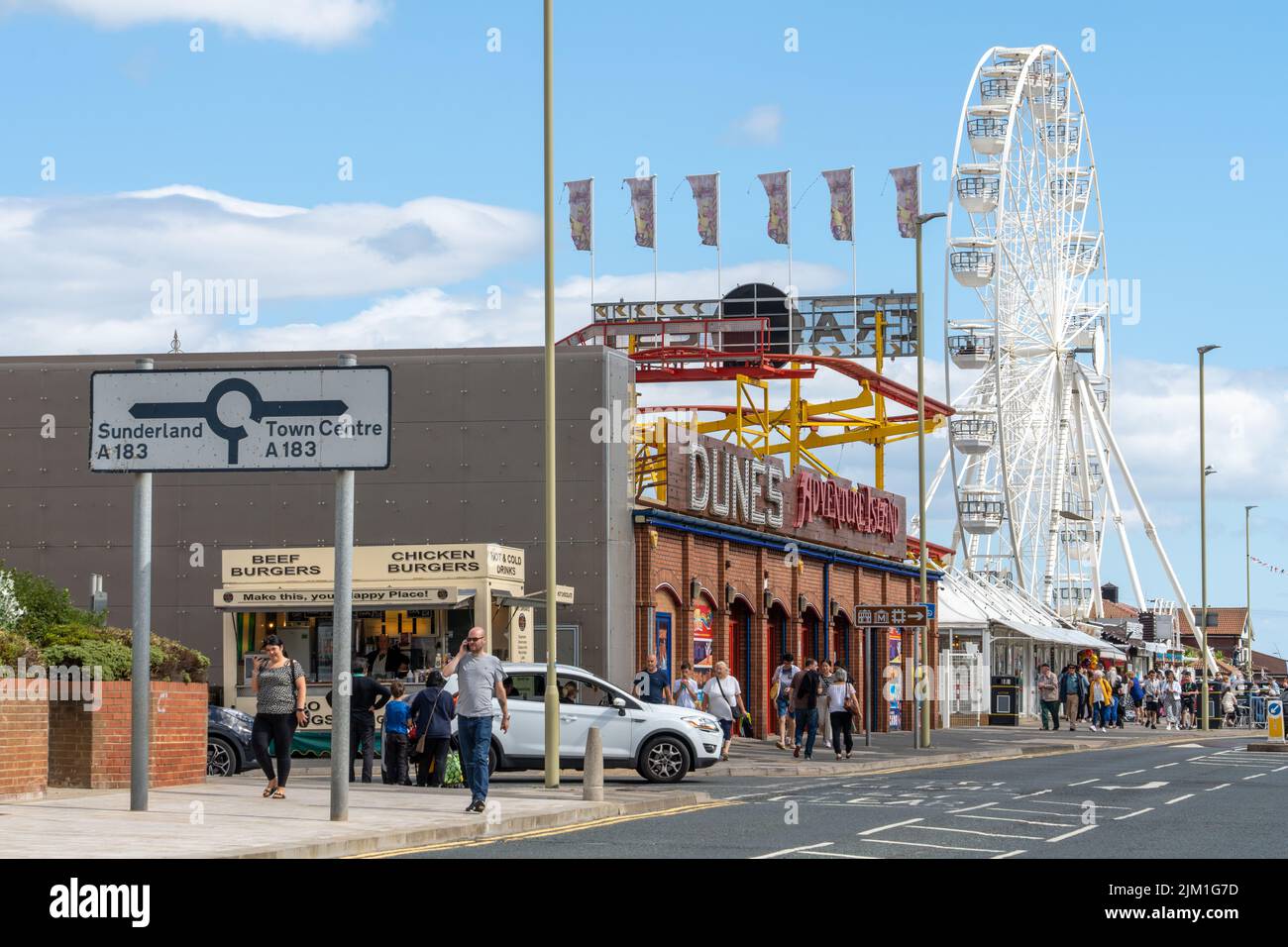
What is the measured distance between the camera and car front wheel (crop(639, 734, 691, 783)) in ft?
82.8

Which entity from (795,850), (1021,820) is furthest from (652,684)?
(795,850)

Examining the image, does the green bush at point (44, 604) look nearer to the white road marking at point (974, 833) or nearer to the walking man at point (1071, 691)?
the white road marking at point (974, 833)

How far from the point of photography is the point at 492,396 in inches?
1379

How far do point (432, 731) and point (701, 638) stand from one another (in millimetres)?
15100

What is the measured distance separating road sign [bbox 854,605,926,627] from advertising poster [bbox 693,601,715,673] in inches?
131

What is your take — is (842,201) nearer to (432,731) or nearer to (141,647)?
(432,731)

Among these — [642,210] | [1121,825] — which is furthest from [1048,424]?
[1121,825]

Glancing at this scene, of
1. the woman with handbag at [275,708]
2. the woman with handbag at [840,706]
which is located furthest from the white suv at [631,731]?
the woman with handbag at [840,706]

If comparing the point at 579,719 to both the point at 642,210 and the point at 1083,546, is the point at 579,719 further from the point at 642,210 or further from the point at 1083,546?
the point at 1083,546

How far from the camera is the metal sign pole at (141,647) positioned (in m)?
18.1

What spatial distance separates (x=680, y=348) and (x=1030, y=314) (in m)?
21.6

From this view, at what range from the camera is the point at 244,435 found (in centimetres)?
1764

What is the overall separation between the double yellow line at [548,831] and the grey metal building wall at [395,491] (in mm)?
12951

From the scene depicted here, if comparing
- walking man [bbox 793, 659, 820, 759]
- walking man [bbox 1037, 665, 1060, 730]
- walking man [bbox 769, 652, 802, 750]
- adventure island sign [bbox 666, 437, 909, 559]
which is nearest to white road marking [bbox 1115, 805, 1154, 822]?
walking man [bbox 793, 659, 820, 759]
